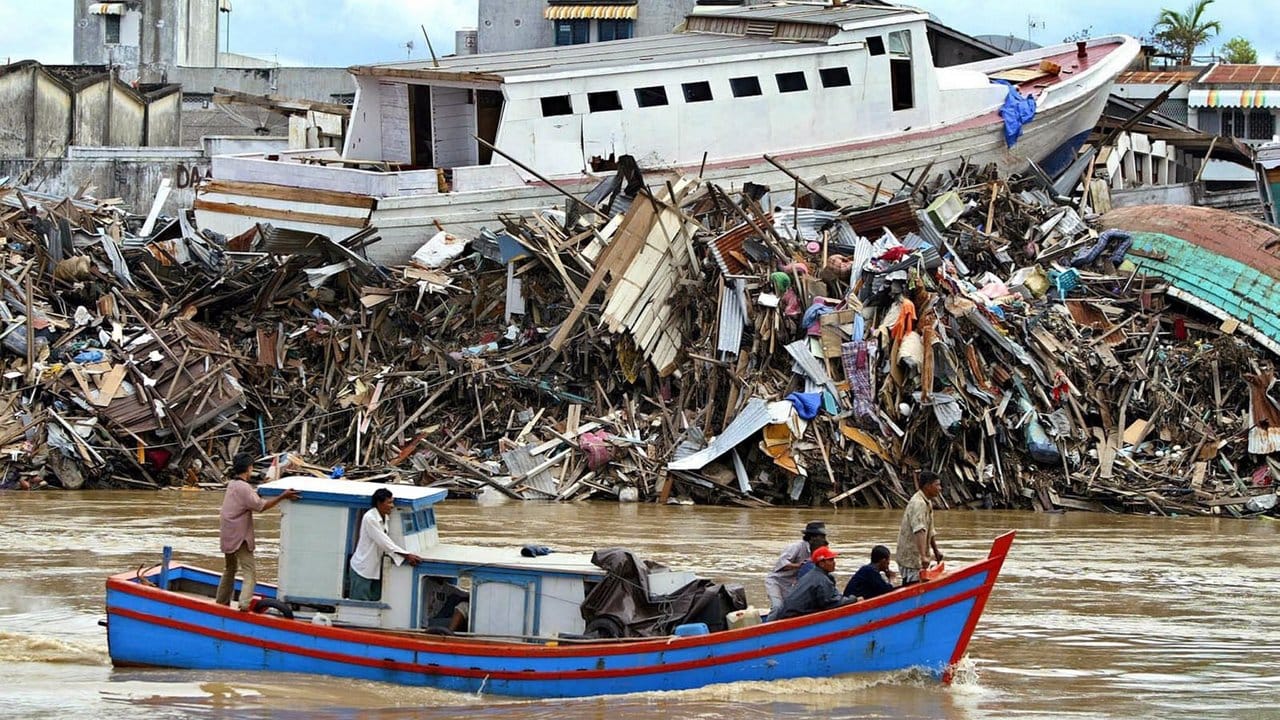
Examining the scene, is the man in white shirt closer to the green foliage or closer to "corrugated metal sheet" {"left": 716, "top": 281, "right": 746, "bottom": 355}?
"corrugated metal sheet" {"left": 716, "top": 281, "right": 746, "bottom": 355}

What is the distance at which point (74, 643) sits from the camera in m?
12.8

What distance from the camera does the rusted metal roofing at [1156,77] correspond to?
141ft

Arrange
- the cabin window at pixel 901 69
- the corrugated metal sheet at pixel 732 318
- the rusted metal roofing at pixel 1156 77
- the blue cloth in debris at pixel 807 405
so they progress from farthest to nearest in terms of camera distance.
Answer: the rusted metal roofing at pixel 1156 77, the cabin window at pixel 901 69, the corrugated metal sheet at pixel 732 318, the blue cloth in debris at pixel 807 405

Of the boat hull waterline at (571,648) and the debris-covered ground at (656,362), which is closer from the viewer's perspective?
the boat hull waterline at (571,648)

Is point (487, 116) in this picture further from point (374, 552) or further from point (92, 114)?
point (374, 552)

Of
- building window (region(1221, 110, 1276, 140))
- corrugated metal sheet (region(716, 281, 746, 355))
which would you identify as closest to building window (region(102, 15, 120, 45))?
building window (region(1221, 110, 1276, 140))

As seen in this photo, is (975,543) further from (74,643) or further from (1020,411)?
(74,643)

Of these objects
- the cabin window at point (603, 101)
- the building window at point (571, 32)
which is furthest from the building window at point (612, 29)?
the cabin window at point (603, 101)

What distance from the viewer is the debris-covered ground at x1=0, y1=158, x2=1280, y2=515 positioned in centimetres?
2105

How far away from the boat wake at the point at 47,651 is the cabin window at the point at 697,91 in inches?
631

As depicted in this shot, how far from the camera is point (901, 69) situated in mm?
27828

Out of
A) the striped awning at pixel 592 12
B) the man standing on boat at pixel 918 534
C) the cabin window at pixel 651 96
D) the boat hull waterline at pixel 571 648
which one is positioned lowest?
the boat hull waterline at pixel 571 648

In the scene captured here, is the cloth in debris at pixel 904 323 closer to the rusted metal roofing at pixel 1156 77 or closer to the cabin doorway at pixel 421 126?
the cabin doorway at pixel 421 126

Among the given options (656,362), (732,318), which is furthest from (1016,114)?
(656,362)
